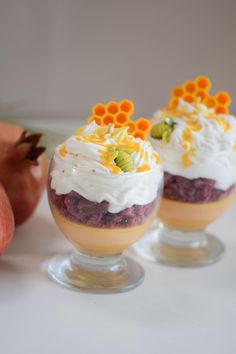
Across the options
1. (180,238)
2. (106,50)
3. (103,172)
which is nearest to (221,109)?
(180,238)

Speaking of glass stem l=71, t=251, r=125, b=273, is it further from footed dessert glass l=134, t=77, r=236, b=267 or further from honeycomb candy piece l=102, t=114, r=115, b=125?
honeycomb candy piece l=102, t=114, r=115, b=125

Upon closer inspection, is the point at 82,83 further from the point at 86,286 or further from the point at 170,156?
the point at 86,286

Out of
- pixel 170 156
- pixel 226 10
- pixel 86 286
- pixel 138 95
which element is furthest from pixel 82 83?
pixel 86 286

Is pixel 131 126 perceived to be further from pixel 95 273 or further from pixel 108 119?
pixel 95 273

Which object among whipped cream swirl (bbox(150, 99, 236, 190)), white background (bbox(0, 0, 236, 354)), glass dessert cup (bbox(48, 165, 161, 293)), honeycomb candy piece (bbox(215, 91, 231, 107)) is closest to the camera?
glass dessert cup (bbox(48, 165, 161, 293))

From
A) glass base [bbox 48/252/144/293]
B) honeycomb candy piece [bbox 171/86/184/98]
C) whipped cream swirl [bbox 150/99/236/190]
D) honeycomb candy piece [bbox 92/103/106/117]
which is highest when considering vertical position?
honeycomb candy piece [bbox 92/103/106/117]

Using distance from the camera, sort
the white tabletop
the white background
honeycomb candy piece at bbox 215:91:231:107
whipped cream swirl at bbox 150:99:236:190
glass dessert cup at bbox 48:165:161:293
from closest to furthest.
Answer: the white tabletop, glass dessert cup at bbox 48:165:161:293, whipped cream swirl at bbox 150:99:236:190, honeycomb candy piece at bbox 215:91:231:107, the white background

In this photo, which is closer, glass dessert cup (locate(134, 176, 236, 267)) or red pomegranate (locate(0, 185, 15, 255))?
red pomegranate (locate(0, 185, 15, 255))

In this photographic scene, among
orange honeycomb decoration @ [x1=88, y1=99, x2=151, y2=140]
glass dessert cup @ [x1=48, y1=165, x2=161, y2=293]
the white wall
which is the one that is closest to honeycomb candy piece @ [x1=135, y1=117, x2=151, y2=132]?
orange honeycomb decoration @ [x1=88, y1=99, x2=151, y2=140]

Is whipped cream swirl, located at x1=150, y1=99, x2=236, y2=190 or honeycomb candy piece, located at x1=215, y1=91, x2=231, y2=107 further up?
honeycomb candy piece, located at x1=215, y1=91, x2=231, y2=107
